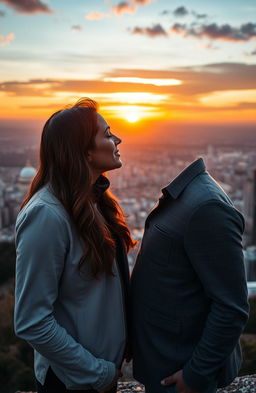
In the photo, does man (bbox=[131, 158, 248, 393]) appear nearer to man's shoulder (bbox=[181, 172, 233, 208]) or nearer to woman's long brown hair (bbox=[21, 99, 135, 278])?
man's shoulder (bbox=[181, 172, 233, 208])

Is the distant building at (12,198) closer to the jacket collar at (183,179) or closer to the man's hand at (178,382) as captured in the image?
the man's hand at (178,382)

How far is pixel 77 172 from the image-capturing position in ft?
4.11

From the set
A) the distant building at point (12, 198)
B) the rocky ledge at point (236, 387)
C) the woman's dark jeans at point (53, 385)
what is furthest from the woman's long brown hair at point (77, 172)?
the distant building at point (12, 198)

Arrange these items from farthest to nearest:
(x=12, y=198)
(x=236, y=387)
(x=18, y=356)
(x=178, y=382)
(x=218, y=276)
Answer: (x=12, y=198) < (x=18, y=356) < (x=236, y=387) < (x=178, y=382) < (x=218, y=276)

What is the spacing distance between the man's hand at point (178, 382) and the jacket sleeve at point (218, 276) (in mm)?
47

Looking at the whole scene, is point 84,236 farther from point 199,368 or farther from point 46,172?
point 199,368

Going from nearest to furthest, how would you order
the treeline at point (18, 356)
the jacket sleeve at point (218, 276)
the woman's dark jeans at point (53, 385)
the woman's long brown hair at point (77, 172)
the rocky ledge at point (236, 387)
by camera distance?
the jacket sleeve at point (218, 276) < the woman's long brown hair at point (77, 172) < the woman's dark jeans at point (53, 385) < the rocky ledge at point (236, 387) < the treeline at point (18, 356)

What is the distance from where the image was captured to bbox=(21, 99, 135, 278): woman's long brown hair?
4.07 ft

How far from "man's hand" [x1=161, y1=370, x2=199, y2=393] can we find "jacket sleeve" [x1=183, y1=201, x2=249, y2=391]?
5cm

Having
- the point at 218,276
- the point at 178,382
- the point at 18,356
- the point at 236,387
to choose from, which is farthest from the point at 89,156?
the point at 18,356

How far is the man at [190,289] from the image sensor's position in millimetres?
1146

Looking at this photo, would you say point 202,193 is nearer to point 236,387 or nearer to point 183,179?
point 183,179

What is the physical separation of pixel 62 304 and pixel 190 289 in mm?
397

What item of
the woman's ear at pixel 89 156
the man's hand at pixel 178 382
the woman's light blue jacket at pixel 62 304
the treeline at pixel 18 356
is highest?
the woman's ear at pixel 89 156
